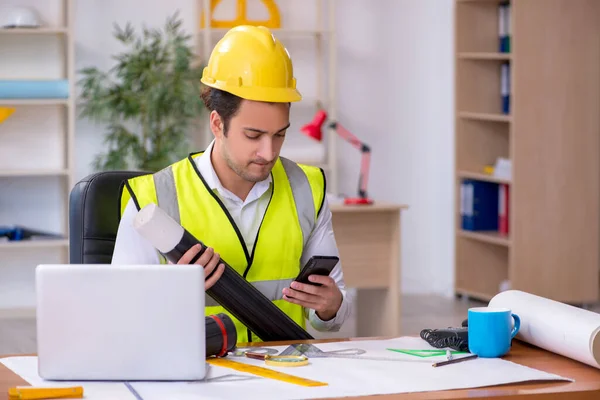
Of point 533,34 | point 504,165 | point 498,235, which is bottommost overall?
point 498,235

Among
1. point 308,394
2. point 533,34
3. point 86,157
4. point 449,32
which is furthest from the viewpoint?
point 449,32

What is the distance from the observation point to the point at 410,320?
5.60 m

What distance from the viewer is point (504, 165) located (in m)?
5.84

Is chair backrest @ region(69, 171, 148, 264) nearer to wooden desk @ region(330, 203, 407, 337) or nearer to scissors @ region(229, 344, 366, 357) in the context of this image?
scissors @ region(229, 344, 366, 357)

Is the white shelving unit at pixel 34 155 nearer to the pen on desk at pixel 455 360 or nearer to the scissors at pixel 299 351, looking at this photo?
the scissors at pixel 299 351

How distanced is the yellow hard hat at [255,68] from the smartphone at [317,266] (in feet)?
1.21

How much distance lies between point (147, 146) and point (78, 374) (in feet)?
14.1

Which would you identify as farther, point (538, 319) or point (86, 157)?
point (86, 157)

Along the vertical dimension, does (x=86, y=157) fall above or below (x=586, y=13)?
below

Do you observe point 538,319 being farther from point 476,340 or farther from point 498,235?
point 498,235

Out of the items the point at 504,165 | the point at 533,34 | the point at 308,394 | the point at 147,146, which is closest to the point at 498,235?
the point at 504,165

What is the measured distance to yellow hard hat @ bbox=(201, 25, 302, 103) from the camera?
2.25 meters

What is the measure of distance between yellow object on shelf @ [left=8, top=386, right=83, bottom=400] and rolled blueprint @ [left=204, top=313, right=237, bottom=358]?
0.30m

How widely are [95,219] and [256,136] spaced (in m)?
0.52
